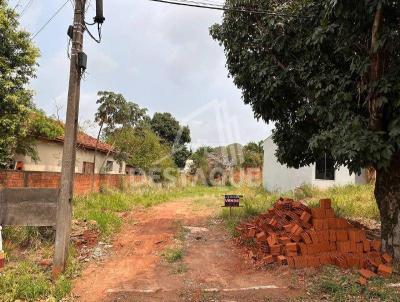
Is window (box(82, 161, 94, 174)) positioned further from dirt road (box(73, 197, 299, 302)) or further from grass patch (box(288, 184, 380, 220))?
grass patch (box(288, 184, 380, 220))

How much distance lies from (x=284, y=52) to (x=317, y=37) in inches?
63.8

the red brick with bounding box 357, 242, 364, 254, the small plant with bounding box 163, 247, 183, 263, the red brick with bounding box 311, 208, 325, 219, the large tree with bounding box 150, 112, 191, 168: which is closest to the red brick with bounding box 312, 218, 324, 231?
the red brick with bounding box 311, 208, 325, 219

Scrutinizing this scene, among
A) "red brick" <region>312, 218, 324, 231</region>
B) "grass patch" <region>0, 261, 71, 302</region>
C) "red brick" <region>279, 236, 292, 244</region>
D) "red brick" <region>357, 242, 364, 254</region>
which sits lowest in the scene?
"grass patch" <region>0, 261, 71, 302</region>

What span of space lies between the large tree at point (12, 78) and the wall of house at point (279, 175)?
11414 millimetres

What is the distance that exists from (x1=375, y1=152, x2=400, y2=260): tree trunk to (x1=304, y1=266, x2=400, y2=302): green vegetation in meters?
0.79

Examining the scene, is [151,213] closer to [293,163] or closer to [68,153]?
[293,163]

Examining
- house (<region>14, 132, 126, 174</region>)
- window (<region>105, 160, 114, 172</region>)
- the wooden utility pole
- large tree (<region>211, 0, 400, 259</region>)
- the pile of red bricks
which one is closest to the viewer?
large tree (<region>211, 0, 400, 259</region>)

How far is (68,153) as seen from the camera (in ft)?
20.9

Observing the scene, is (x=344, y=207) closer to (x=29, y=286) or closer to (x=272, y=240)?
(x=272, y=240)

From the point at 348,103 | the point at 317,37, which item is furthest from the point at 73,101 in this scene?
the point at 348,103

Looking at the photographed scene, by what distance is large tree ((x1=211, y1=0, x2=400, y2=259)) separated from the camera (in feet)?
18.6

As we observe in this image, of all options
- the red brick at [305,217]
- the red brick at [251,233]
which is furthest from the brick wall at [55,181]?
the red brick at [305,217]

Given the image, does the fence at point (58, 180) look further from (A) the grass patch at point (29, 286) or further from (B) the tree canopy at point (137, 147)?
(A) the grass patch at point (29, 286)

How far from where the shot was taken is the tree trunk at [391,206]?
6.62m
